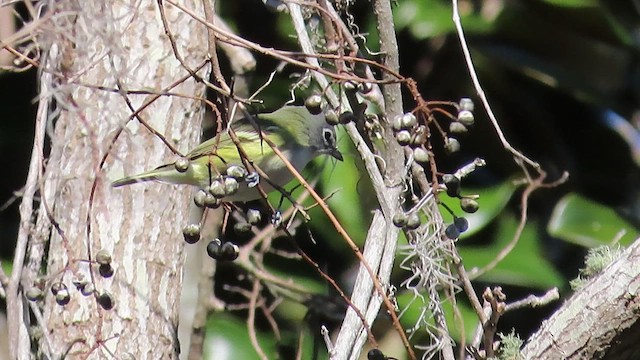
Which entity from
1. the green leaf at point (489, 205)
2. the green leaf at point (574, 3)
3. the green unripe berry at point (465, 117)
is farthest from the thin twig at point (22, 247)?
the green leaf at point (574, 3)

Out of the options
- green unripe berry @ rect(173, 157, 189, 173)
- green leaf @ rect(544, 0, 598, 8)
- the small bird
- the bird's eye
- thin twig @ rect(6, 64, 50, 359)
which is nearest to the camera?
green unripe berry @ rect(173, 157, 189, 173)

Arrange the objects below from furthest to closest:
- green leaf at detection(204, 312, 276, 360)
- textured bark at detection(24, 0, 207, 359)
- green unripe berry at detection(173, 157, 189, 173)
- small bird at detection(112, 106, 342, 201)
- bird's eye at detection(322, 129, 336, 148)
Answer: green leaf at detection(204, 312, 276, 360), bird's eye at detection(322, 129, 336, 148), textured bark at detection(24, 0, 207, 359), small bird at detection(112, 106, 342, 201), green unripe berry at detection(173, 157, 189, 173)

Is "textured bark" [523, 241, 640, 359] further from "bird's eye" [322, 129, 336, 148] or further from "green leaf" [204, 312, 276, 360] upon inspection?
"green leaf" [204, 312, 276, 360]

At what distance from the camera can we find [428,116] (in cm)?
137

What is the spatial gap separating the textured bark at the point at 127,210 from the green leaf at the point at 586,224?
49.2 inches

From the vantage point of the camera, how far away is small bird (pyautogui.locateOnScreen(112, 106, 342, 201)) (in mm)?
1860

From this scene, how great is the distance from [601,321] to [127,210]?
1045 mm

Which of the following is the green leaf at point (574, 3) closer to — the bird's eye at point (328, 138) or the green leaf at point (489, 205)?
the green leaf at point (489, 205)

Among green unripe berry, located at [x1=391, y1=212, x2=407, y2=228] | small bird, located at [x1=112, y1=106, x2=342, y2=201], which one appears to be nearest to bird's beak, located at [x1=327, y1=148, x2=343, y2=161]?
small bird, located at [x1=112, y1=106, x2=342, y2=201]

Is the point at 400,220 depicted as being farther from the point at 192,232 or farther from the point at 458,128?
the point at 192,232

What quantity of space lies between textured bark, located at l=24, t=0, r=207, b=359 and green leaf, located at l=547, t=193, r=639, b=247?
1.25 m

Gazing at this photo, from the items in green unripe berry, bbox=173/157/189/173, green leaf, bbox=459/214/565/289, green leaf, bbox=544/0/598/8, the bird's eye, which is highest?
green leaf, bbox=544/0/598/8

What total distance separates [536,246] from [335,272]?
2.05 ft

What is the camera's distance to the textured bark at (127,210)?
2.04m
